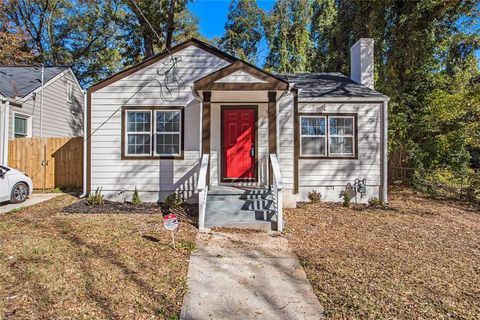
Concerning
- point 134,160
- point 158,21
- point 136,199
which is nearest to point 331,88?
point 134,160

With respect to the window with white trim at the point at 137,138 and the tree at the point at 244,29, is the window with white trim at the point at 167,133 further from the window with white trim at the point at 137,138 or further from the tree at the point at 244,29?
the tree at the point at 244,29

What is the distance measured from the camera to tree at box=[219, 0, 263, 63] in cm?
2548

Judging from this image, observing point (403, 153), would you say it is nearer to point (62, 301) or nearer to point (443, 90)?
point (443, 90)

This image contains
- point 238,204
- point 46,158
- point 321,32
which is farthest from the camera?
point 321,32

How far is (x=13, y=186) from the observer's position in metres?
8.43

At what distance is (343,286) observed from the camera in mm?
3896

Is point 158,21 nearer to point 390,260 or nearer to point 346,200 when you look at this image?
point 346,200

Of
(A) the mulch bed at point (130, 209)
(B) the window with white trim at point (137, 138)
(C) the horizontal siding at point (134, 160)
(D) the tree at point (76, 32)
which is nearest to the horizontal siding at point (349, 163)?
(C) the horizontal siding at point (134, 160)

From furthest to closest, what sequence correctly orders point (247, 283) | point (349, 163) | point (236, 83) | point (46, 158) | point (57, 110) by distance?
point (57, 110), point (46, 158), point (349, 163), point (236, 83), point (247, 283)

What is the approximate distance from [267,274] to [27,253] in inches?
142

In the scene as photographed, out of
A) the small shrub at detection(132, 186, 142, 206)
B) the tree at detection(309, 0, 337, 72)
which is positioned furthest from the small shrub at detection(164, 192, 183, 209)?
the tree at detection(309, 0, 337, 72)

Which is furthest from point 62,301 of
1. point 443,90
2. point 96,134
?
point 443,90

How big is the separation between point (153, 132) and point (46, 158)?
500 centimetres

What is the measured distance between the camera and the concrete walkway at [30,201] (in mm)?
7887
